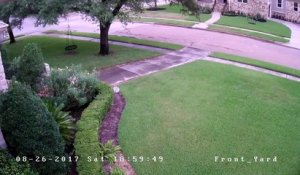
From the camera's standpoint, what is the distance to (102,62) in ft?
71.4

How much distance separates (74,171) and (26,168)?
152 centimetres

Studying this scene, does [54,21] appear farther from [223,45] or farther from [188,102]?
[223,45]

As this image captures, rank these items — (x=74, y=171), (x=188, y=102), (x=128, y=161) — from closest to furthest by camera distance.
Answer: (x=74, y=171)
(x=128, y=161)
(x=188, y=102)

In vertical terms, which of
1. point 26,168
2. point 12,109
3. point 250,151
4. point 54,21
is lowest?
point 250,151

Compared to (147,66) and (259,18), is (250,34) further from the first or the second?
(147,66)

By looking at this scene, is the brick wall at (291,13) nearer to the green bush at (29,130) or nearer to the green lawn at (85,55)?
the green lawn at (85,55)

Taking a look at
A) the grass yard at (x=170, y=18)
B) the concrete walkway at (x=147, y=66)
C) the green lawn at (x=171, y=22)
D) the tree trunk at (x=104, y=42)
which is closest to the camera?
the concrete walkway at (x=147, y=66)

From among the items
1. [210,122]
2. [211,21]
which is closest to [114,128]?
[210,122]

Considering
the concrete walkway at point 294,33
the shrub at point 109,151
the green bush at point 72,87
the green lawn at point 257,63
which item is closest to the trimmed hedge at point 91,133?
the shrub at point 109,151

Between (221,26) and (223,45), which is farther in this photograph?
(221,26)

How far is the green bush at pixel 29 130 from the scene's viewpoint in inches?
353

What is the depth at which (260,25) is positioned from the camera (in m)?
36.6

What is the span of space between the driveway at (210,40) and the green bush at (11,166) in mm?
16183

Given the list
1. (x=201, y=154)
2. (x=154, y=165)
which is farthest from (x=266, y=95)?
(x=154, y=165)
